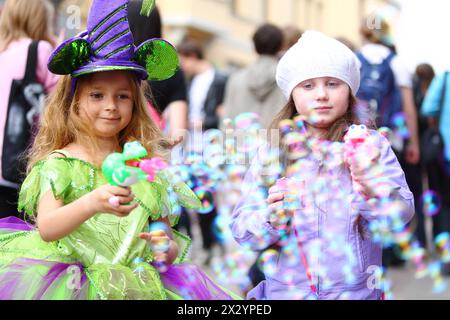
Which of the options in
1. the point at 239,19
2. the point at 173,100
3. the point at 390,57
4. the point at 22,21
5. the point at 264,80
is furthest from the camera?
the point at 239,19

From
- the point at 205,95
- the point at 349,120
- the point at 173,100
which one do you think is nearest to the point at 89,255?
the point at 349,120

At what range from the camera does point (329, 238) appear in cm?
332

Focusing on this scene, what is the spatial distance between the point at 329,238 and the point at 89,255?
0.86 m

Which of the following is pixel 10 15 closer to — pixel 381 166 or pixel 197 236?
pixel 381 166

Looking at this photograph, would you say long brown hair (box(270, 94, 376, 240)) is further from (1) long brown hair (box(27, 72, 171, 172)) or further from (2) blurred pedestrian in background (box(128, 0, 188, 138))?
(2) blurred pedestrian in background (box(128, 0, 188, 138))

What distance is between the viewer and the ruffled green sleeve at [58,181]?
10.1 feet

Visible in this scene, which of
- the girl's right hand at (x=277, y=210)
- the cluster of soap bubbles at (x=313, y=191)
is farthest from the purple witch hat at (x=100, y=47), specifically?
the girl's right hand at (x=277, y=210)

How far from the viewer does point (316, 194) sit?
3.37 metres

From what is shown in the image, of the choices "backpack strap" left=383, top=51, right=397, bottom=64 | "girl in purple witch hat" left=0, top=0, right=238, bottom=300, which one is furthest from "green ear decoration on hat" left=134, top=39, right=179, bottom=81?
"backpack strap" left=383, top=51, right=397, bottom=64

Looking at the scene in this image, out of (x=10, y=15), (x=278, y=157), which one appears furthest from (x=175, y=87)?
(x=278, y=157)

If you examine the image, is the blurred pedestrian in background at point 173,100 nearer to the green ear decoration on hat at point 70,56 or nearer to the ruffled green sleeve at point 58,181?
the green ear decoration on hat at point 70,56

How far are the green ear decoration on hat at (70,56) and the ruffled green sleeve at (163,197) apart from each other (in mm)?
484

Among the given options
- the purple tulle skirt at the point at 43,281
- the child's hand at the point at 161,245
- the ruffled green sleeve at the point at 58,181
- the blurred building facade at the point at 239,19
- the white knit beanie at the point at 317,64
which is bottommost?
the purple tulle skirt at the point at 43,281

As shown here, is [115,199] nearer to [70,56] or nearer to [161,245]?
[161,245]
